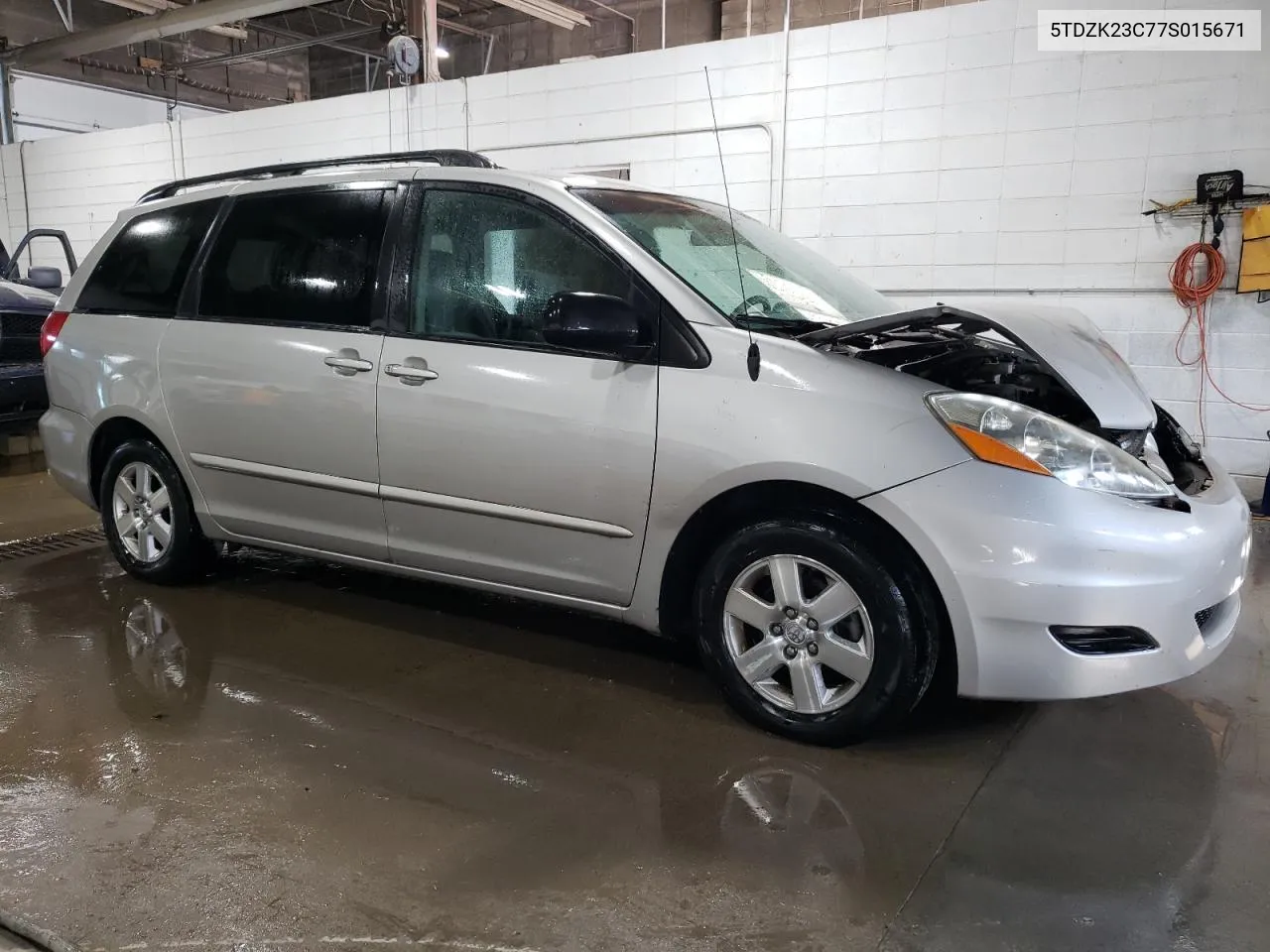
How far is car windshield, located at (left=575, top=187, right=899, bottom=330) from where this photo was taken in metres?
2.69

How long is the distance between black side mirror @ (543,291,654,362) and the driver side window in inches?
4.8

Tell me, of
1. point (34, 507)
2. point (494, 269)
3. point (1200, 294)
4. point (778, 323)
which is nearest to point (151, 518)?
point (494, 269)

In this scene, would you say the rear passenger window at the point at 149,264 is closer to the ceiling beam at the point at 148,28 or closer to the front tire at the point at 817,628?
the front tire at the point at 817,628

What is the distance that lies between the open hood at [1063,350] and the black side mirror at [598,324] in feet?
1.42

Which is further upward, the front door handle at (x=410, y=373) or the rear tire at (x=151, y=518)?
the front door handle at (x=410, y=373)

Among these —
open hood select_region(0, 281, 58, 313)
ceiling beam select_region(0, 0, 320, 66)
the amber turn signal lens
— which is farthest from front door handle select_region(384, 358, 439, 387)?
ceiling beam select_region(0, 0, 320, 66)

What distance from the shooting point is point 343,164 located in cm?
349

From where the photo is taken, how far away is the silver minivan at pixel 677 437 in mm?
2180

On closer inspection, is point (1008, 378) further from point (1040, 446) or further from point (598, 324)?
point (598, 324)

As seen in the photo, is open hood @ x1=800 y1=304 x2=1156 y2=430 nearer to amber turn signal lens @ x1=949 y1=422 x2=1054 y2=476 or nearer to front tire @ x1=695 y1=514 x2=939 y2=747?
amber turn signal lens @ x1=949 y1=422 x2=1054 y2=476

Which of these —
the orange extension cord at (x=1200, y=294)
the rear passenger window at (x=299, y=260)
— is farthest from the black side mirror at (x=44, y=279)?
the orange extension cord at (x=1200, y=294)

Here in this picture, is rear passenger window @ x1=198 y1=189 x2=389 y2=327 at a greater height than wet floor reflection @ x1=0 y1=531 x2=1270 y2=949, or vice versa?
rear passenger window @ x1=198 y1=189 x2=389 y2=327

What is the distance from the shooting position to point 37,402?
6309 mm

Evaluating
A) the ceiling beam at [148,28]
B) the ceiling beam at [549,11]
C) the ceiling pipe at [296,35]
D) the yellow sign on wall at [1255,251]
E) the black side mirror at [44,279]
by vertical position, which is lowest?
the black side mirror at [44,279]
